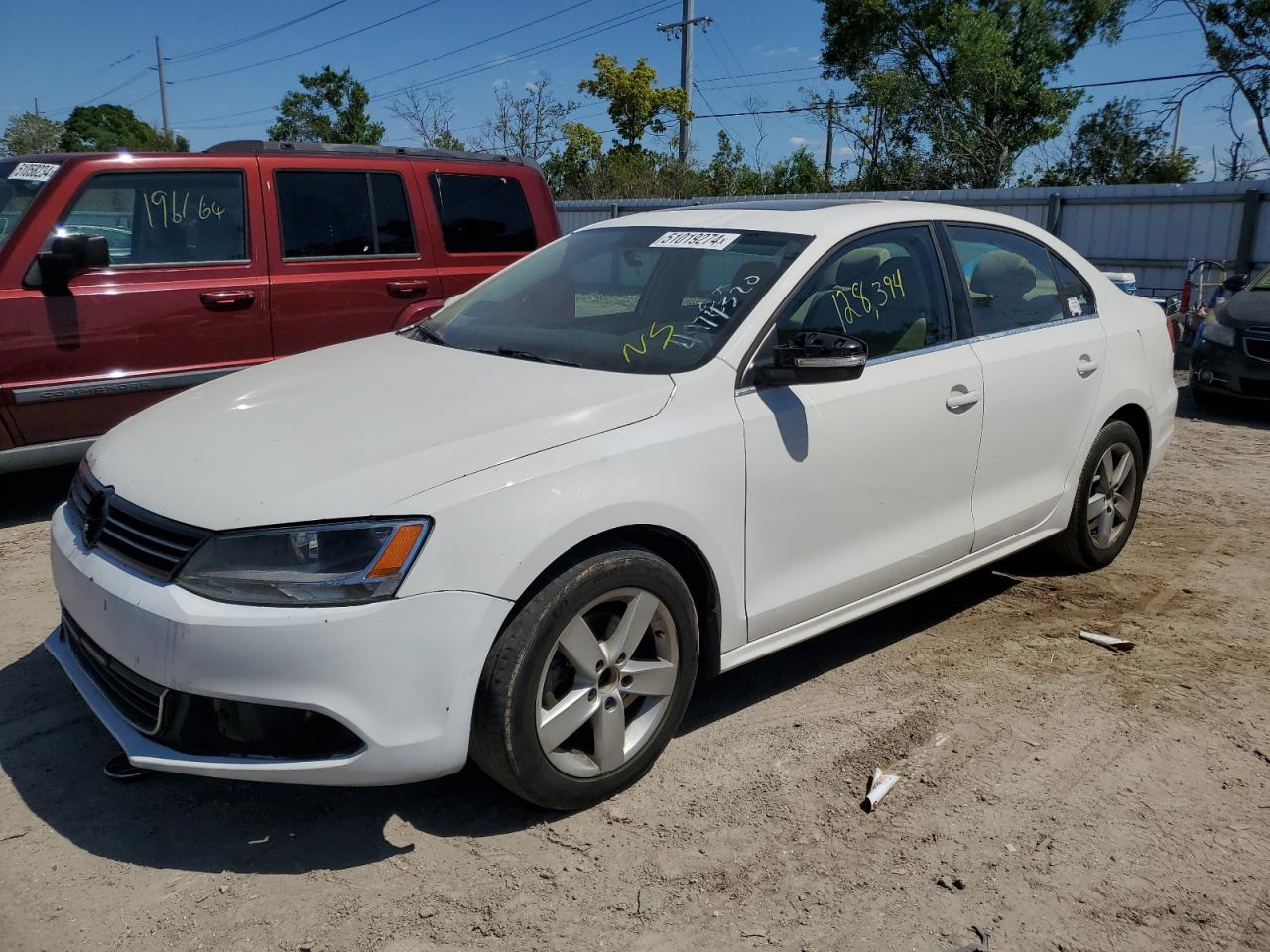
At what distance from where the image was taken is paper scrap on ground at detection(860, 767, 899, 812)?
3.11 meters

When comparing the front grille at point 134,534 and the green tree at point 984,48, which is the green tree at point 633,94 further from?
the front grille at point 134,534

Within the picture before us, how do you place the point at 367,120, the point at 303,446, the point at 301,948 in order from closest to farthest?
the point at 301,948
the point at 303,446
the point at 367,120

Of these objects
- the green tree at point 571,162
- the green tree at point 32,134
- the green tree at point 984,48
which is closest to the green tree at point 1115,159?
the green tree at point 984,48

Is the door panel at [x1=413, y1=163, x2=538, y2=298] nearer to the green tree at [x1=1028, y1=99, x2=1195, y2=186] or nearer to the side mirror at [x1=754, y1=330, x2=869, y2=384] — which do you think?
the side mirror at [x1=754, y1=330, x2=869, y2=384]

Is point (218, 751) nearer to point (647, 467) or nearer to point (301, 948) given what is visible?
point (301, 948)

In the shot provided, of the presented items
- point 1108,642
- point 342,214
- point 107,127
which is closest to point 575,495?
point 1108,642

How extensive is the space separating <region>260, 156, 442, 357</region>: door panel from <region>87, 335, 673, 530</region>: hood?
2695 mm

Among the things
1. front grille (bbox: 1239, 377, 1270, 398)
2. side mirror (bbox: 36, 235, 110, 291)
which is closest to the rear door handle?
side mirror (bbox: 36, 235, 110, 291)

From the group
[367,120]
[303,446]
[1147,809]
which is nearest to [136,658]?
[303,446]

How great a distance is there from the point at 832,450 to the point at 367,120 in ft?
150

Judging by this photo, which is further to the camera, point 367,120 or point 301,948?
point 367,120

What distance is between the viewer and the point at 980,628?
445cm

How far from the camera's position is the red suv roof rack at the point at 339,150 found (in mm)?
6266

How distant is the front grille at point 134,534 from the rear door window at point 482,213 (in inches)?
167
